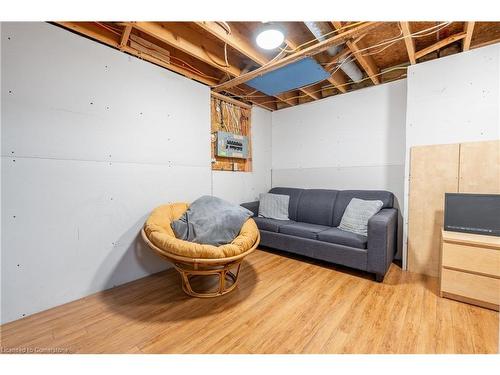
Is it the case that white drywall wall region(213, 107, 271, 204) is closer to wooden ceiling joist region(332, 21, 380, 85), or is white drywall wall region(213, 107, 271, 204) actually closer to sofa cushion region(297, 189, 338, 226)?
sofa cushion region(297, 189, 338, 226)

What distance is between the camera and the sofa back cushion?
106 inches

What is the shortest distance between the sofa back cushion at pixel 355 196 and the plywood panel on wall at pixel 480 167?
704mm

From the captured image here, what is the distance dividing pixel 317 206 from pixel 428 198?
4.14ft

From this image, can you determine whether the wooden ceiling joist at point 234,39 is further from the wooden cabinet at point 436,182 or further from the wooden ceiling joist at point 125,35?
the wooden cabinet at point 436,182

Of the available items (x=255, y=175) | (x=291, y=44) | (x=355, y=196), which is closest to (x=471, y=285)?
(x=355, y=196)

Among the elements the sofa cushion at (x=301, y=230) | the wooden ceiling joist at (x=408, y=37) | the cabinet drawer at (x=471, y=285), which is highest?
the wooden ceiling joist at (x=408, y=37)

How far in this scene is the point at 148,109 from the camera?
230 centimetres

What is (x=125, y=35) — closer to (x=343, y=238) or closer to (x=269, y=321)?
(x=269, y=321)

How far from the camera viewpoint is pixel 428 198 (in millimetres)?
2256

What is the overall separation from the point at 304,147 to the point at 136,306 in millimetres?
3234

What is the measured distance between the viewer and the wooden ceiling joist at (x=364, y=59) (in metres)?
2.00

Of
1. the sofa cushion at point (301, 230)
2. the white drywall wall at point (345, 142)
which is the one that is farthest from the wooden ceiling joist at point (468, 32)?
the sofa cushion at point (301, 230)
